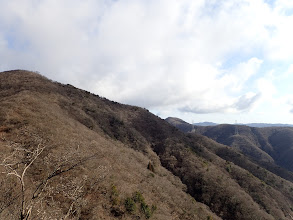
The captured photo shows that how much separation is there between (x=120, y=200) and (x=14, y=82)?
4766 cm

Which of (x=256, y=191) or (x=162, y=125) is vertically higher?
(x=162, y=125)

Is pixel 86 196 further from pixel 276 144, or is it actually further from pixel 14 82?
pixel 276 144

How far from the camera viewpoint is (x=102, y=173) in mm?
12281

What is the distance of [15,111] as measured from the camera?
95.5ft

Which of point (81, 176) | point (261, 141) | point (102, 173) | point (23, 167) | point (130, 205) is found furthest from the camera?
point (261, 141)

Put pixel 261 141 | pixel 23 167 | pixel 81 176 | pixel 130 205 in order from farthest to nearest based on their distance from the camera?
1. pixel 261 141
2. pixel 81 176
3. pixel 130 205
4. pixel 23 167

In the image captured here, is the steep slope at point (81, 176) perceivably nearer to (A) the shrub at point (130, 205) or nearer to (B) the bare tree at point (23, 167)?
(A) the shrub at point (130, 205)

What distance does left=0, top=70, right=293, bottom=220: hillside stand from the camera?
8406 millimetres

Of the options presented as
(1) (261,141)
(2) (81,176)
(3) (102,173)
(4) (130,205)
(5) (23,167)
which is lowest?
(4) (130,205)

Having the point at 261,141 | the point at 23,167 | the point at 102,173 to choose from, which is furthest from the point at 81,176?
the point at 261,141

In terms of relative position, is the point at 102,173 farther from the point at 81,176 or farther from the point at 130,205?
the point at 81,176

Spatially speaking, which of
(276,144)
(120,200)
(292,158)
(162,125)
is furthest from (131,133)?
(276,144)

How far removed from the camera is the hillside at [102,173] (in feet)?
27.6

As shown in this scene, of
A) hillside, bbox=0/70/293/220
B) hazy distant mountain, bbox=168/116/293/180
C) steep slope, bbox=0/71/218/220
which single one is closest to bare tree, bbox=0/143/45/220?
hillside, bbox=0/70/293/220
